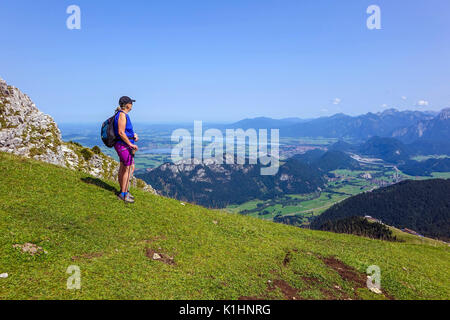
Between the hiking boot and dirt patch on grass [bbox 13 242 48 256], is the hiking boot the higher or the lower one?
the higher one

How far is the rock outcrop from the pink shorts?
17.2 meters

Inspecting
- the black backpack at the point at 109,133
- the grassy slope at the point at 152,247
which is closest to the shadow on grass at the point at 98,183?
the grassy slope at the point at 152,247

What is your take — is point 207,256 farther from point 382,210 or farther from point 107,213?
point 382,210

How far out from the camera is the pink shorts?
12406mm

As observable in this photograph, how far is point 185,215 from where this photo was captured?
15.0 metres

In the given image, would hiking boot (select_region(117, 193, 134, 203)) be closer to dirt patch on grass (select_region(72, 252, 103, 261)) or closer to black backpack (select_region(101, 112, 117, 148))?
black backpack (select_region(101, 112, 117, 148))

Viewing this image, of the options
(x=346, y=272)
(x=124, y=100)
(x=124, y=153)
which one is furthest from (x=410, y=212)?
(x=124, y=100)

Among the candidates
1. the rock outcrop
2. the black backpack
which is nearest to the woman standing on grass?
the black backpack

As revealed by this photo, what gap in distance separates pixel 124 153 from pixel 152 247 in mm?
4911

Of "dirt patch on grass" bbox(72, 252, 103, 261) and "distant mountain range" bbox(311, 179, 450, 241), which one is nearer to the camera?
"dirt patch on grass" bbox(72, 252, 103, 261)

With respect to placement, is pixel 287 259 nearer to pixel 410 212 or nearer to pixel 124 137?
pixel 124 137

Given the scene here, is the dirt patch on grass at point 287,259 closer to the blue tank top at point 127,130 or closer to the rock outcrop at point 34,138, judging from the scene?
the blue tank top at point 127,130

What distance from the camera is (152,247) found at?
1059 centimetres
